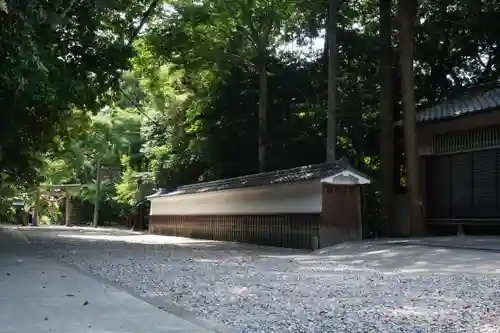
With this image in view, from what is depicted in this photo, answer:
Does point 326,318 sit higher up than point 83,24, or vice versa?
point 83,24

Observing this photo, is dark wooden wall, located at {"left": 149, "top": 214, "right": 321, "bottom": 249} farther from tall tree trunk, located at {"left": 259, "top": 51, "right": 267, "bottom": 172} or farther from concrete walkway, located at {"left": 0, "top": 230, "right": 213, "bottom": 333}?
concrete walkway, located at {"left": 0, "top": 230, "right": 213, "bottom": 333}

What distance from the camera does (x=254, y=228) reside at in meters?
22.3

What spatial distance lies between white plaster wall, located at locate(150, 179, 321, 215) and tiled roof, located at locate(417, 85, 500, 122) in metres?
4.43

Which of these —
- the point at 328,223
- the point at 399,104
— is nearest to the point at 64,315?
the point at 328,223

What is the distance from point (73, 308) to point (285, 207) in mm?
12926

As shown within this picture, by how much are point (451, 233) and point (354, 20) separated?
368 inches

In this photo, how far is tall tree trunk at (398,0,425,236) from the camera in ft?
62.5

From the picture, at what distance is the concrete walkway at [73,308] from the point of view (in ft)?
21.5

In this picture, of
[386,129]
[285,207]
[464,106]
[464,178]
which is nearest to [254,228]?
[285,207]

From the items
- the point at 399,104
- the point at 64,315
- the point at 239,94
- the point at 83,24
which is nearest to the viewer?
the point at 64,315

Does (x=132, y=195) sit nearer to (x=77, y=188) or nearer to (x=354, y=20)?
(x=77, y=188)

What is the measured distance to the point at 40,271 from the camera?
1184 cm

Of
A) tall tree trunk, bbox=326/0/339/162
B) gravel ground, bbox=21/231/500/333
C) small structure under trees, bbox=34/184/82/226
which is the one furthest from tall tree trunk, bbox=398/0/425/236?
small structure under trees, bbox=34/184/82/226

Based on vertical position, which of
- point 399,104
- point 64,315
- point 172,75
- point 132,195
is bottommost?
point 64,315
